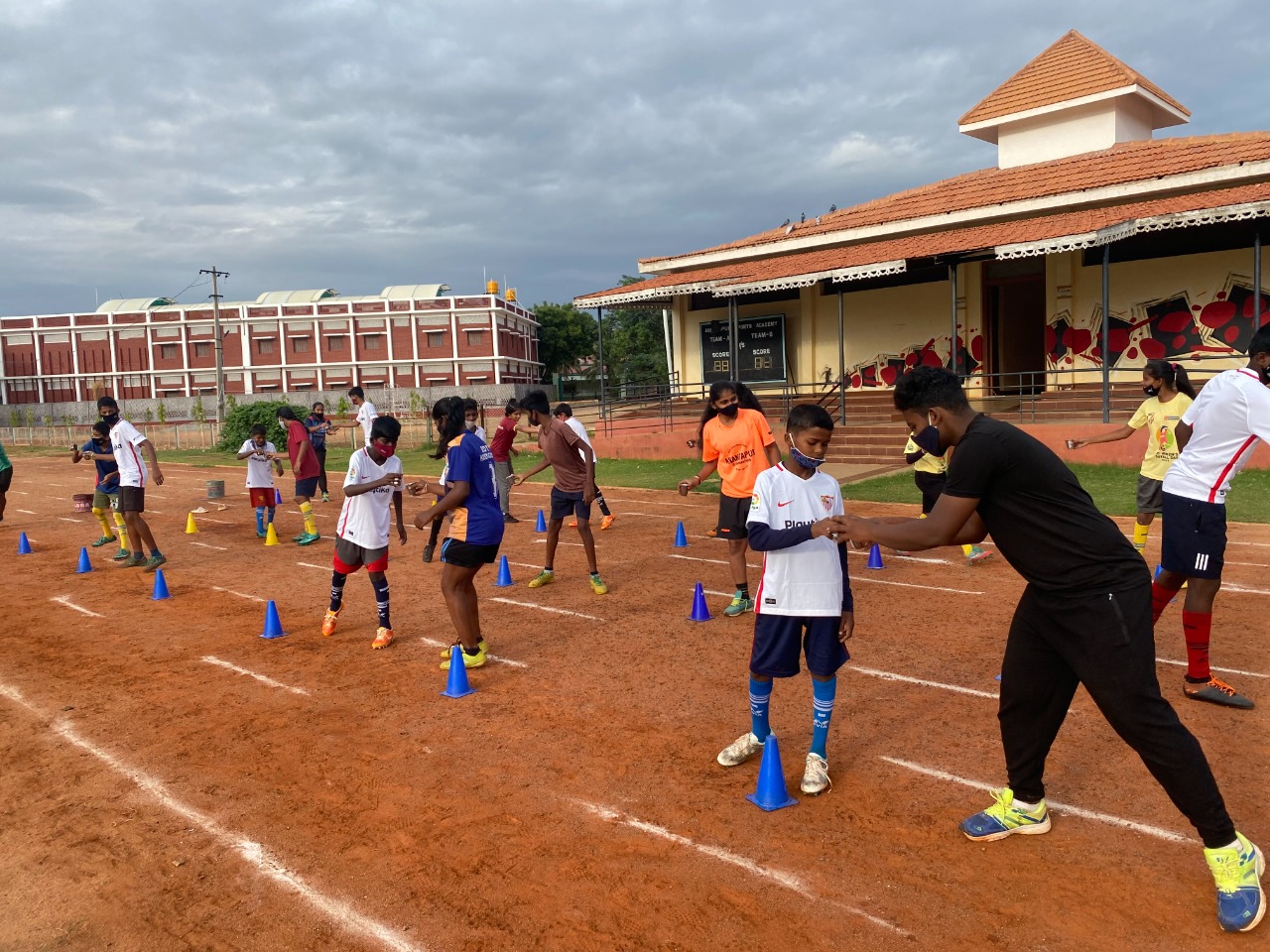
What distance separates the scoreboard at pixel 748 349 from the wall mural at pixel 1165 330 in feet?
22.2

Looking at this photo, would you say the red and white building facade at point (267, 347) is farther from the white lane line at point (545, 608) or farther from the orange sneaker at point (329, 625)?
the orange sneaker at point (329, 625)

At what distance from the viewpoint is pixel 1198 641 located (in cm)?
527

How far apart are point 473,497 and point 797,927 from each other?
3727mm

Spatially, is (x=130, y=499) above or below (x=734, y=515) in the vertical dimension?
above

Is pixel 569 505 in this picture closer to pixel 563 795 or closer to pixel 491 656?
pixel 491 656

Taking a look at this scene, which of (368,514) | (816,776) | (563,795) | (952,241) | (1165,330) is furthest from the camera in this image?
(952,241)

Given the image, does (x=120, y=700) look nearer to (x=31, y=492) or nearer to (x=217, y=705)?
(x=217, y=705)

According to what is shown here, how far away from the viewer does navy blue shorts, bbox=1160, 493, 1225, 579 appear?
16.5 feet

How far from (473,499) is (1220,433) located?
181 inches

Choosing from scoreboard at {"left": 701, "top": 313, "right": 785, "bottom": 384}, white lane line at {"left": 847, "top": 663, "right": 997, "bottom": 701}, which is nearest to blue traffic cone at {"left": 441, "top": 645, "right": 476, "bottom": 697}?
white lane line at {"left": 847, "top": 663, "right": 997, "bottom": 701}

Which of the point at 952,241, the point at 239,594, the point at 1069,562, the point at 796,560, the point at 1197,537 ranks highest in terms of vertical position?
the point at 952,241

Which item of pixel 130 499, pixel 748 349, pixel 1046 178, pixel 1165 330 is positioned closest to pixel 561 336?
pixel 748 349

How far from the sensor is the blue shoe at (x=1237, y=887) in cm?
312

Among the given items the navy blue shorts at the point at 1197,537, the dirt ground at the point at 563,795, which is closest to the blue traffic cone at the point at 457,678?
the dirt ground at the point at 563,795
